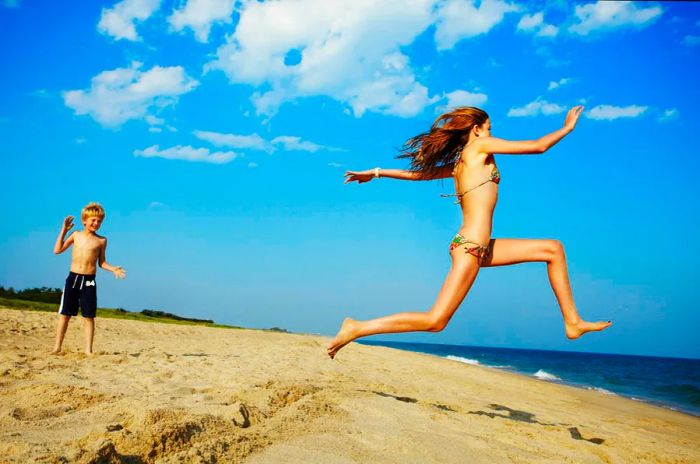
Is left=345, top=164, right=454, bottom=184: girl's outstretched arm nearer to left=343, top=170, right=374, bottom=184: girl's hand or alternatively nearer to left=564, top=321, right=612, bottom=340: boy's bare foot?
left=343, top=170, right=374, bottom=184: girl's hand

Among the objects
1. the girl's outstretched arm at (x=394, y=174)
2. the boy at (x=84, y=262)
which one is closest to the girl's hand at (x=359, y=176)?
the girl's outstretched arm at (x=394, y=174)

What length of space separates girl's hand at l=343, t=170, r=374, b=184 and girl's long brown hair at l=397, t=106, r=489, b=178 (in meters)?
0.61

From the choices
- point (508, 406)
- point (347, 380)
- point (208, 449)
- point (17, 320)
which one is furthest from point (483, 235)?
point (17, 320)

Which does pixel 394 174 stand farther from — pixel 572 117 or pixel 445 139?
pixel 572 117

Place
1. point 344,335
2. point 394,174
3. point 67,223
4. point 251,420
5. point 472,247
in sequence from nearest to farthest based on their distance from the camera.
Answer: point 251,420
point 472,247
point 344,335
point 394,174
point 67,223

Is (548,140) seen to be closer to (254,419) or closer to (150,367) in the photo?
(254,419)

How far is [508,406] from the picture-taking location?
729 centimetres

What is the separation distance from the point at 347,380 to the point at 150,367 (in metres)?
2.48

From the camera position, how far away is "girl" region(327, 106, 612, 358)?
4.23 m

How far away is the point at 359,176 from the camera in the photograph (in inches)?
222

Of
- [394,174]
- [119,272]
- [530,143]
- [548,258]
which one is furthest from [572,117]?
[119,272]

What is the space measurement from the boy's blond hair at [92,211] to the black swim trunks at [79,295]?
0.86 m

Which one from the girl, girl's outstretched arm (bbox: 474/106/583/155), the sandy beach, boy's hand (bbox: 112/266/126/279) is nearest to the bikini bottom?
the girl

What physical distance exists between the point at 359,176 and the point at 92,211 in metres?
4.25
